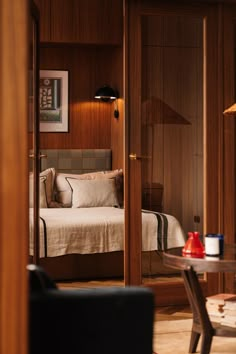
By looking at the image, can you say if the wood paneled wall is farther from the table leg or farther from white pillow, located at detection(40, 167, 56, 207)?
the table leg

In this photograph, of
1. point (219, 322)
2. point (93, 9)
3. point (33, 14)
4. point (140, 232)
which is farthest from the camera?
point (93, 9)

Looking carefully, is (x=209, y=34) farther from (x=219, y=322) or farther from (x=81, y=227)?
(x=219, y=322)

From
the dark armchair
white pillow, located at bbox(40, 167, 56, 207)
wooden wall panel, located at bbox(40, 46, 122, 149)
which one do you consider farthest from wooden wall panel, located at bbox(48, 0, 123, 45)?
the dark armchair

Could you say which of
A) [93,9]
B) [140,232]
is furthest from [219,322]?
[93,9]

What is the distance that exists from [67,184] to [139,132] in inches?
94.9

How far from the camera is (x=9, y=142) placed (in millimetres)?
1606

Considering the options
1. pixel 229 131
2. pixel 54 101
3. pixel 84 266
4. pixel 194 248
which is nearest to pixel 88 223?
pixel 84 266

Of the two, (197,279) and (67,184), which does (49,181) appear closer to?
(67,184)

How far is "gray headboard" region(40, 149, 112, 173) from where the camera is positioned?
26.5 feet

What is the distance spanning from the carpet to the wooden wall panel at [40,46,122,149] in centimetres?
378

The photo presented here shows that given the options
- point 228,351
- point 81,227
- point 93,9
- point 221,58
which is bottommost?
point 228,351

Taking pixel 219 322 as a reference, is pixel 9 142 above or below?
above

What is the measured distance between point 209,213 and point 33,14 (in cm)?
210

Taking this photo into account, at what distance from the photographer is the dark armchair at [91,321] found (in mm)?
1899
